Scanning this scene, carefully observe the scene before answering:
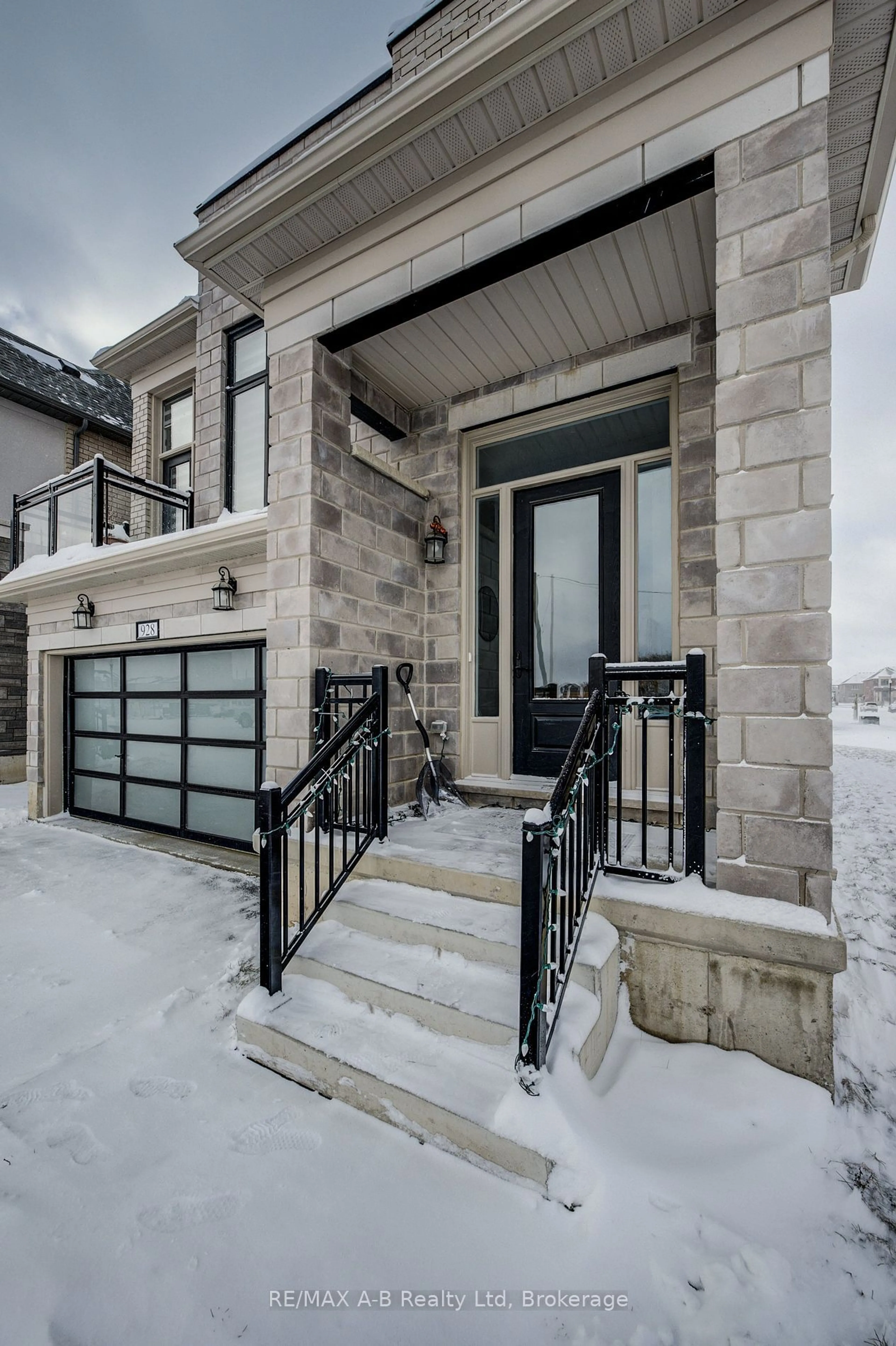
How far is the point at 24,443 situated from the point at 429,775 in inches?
367

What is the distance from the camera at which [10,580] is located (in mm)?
6293

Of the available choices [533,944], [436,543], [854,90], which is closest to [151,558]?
[436,543]

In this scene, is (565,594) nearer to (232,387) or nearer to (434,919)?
(434,919)

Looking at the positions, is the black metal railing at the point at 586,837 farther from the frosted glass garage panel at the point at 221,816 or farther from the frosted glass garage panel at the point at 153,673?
the frosted glass garage panel at the point at 153,673

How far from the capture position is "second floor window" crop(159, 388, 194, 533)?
275 inches

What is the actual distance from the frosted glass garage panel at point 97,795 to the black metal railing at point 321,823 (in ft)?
12.9

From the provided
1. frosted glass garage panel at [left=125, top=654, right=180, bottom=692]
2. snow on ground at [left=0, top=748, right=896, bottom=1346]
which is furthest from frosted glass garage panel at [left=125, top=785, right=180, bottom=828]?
snow on ground at [left=0, top=748, right=896, bottom=1346]

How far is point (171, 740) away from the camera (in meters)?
5.52

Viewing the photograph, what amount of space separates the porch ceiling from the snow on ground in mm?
3603

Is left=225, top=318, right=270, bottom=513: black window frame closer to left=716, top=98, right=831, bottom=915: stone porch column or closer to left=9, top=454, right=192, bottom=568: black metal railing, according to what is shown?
left=9, top=454, right=192, bottom=568: black metal railing

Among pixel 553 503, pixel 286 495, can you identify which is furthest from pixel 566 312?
pixel 286 495

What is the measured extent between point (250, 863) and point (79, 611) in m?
3.43

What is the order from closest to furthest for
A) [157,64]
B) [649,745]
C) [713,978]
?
[713,978] < [649,745] < [157,64]

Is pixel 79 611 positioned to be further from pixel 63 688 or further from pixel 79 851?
pixel 79 851
